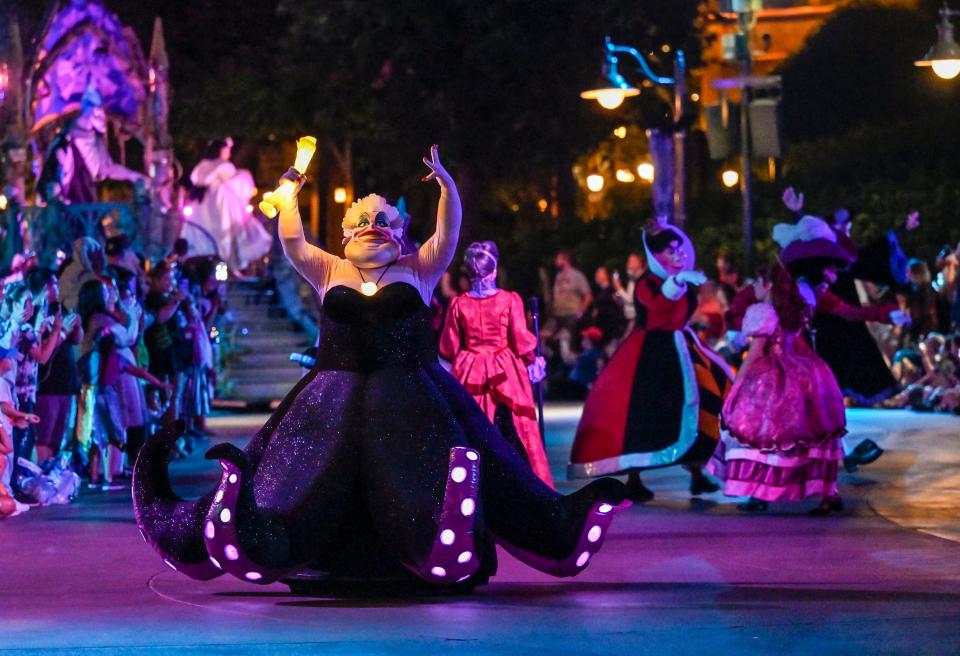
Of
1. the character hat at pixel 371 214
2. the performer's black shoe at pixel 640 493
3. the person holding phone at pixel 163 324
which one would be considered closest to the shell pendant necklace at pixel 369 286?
the character hat at pixel 371 214

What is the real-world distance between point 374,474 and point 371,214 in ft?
4.11

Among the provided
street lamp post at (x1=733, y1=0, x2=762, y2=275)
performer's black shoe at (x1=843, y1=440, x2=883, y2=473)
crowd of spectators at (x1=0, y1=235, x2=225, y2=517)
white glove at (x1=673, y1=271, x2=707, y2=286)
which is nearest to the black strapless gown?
crowd of spectators at (x1=0, y1=235, x2=225, y2=517)

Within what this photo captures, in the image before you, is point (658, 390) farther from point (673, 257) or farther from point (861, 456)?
point (861, 456)

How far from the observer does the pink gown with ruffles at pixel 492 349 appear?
12.0 meters

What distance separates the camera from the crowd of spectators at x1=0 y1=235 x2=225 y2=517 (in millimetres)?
12445

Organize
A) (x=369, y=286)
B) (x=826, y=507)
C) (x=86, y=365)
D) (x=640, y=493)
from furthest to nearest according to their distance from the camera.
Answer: (x=86, y=365) → (x=640, y=493) → (x=826, y=507) → (x=369, y=286)

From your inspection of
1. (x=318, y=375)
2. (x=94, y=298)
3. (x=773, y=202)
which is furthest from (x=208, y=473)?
(x=773, y=202)

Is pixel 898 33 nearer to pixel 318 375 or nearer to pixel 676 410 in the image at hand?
pixel 676 410

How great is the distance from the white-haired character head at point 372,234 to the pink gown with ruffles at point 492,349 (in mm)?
2958

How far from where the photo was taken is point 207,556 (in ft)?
28.1

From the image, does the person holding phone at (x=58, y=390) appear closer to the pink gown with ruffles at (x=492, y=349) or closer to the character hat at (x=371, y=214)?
the pink gown with ruffles at (x=492, y=349)

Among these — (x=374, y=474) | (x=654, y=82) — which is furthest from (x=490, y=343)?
(x=654, y=82)

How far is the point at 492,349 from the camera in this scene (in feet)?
39.5

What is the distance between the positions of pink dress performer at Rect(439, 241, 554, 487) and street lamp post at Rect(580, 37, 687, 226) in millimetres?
7783
